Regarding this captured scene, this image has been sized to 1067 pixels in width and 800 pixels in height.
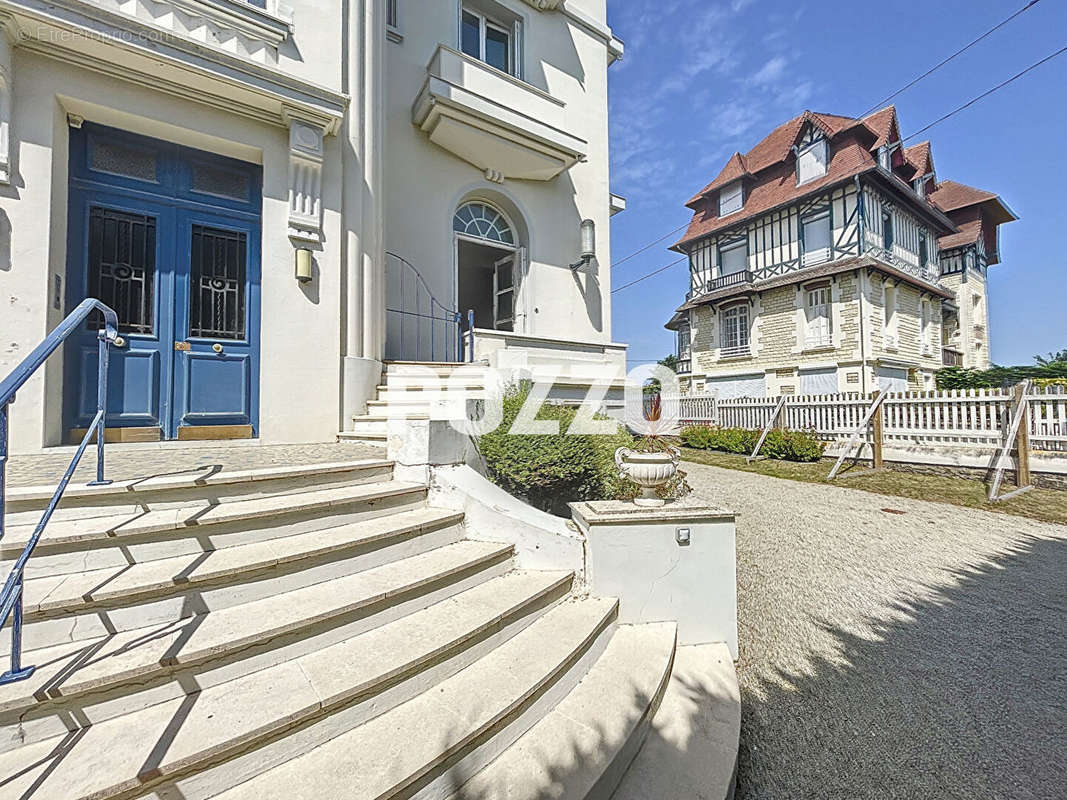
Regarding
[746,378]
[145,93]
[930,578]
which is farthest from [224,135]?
[746,378]

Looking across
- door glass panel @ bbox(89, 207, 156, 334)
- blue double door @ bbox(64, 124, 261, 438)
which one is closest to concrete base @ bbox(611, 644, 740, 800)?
blue double door @ bbox(64, 124, 261, 438)

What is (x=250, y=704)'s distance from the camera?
58.1 inches

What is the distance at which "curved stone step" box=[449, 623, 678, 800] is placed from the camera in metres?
1.53

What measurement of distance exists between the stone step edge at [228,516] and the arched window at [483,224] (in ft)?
17.4

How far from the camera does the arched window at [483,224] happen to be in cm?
710

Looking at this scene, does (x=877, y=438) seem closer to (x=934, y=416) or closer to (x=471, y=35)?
(x=934, y=416)

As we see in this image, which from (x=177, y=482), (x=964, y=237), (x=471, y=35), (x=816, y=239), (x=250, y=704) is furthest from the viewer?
(x=964, y=237)

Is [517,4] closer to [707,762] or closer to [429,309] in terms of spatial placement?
[429,309]

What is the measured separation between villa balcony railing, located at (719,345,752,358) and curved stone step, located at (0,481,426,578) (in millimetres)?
18957

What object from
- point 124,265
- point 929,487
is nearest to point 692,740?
point 124,265

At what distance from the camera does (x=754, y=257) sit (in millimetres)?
18719

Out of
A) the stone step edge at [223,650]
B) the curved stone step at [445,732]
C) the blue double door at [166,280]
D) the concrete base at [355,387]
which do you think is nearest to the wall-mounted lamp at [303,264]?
the blue double door at [166,280]

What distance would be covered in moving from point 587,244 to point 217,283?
18.4 feet

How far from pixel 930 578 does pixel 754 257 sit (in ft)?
59.0
